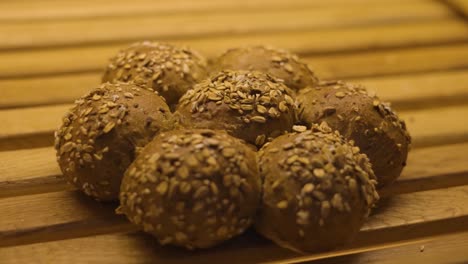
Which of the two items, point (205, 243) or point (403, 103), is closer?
point (205, 243)

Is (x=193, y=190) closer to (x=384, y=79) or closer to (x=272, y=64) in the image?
(x=272, y=64)

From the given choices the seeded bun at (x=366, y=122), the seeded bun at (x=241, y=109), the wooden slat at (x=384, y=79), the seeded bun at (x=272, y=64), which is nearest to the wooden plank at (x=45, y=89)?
the wooden slat at (x=384, y=79)

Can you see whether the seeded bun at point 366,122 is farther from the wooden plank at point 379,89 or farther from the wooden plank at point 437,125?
the wooden plank at point 379,89

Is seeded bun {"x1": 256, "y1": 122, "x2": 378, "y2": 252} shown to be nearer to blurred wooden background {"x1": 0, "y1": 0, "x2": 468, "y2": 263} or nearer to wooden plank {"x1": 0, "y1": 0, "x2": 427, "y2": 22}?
blurred wooden background {"x1": 0, "y1": 0, "x2": 468, "y2": 263}

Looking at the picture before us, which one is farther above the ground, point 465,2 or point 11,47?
point 465,2

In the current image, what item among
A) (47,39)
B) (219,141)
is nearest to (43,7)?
(47,39)

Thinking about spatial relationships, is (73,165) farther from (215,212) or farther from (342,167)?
(342,167)

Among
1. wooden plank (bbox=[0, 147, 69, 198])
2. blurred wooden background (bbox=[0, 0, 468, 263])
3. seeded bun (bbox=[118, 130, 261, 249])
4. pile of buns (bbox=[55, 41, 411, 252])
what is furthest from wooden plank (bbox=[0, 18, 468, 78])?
seeded bun (bbox=[118, 130, 261, 249])
